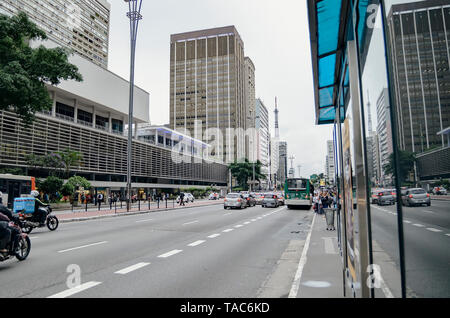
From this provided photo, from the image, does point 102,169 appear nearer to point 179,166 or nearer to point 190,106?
point 179,166

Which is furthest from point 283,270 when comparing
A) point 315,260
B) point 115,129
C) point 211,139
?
point 211,139

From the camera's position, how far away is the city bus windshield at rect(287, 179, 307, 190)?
1169 inches

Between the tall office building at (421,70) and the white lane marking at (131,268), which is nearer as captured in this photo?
the tall office building at (421,70)

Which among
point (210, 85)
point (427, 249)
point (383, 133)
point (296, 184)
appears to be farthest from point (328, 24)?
point (210, 85)

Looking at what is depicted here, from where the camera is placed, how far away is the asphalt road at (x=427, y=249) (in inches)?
63.2

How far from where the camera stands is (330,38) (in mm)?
3951

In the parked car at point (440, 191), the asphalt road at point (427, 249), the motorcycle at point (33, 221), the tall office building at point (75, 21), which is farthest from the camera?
the tall office building at point (75, 21)

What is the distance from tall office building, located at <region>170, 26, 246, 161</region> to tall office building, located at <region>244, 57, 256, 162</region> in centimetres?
664

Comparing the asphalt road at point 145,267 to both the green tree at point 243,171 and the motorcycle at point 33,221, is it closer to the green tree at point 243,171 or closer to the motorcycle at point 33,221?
the motorcycle at point 33,221

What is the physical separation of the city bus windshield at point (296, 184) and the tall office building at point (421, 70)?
94.0 feet

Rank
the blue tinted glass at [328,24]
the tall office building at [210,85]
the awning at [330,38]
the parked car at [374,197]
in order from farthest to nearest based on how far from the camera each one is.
A: the tall office building at [210,85], the blue tinted glass at [328,24], the awning at [330,38], the parked car at [374,197]

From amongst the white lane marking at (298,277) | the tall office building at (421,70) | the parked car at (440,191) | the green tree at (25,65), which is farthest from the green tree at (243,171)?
the parked car at (440,191)

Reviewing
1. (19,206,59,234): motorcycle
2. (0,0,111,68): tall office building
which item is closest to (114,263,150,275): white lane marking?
(19,206,59,234): motorcycle

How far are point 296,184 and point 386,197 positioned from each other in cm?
2847
